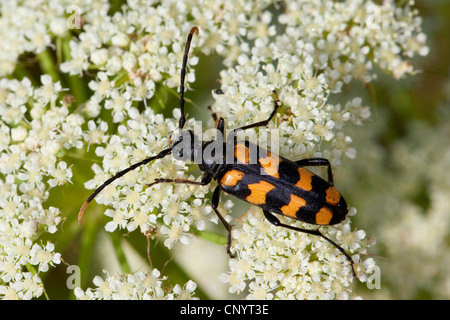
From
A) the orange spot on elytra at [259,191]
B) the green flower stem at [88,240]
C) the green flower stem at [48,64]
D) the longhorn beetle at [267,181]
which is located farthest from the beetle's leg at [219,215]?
the green flower stem at [48,64]

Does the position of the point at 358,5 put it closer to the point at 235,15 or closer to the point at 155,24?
the point at 235,15

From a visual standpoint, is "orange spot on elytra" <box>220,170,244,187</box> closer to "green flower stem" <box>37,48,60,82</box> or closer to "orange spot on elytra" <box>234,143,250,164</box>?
"orange spot on elytra" <box>234,143,250,164</box>

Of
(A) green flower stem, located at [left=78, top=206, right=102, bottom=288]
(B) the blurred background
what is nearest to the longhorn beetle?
(A) green flower stem, located at [left=78, top=206, right=102, bottom=288]

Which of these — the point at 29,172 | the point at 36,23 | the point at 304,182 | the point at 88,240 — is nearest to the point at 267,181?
the point at 304,182

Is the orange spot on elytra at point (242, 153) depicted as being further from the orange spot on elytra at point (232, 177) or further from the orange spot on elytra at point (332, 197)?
the orange spot on elytra at point (332, 197)

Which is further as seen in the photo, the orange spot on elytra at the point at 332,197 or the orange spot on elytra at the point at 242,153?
the orange spot on elytra at the point at 242,153
